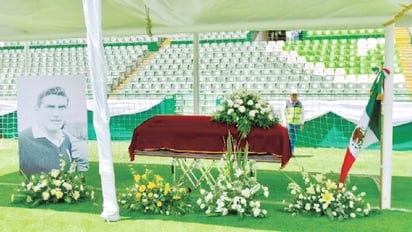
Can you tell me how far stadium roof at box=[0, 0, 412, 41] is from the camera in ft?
19.4

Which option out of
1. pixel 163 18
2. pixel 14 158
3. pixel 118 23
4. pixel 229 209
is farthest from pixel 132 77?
pixel 229 209

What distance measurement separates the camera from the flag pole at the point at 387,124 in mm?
5906

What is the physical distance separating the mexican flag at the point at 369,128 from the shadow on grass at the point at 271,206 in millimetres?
641

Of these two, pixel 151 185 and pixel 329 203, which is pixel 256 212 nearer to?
pixel 329 203

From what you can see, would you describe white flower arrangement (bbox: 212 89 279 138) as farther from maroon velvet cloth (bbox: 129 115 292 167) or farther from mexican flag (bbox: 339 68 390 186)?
mexican flag (bbox: 339 68 390 186)

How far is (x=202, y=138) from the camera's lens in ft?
21.5

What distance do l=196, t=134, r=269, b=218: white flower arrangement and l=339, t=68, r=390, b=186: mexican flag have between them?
3.31ft

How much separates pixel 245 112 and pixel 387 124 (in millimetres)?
1621

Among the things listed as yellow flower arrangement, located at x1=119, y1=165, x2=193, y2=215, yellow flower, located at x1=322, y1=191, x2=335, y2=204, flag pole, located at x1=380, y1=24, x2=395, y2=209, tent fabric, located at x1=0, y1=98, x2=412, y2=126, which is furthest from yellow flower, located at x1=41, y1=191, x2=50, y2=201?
tent fabric, located at x1=0, y1=98, x2=412, y2=126

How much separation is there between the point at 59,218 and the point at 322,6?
3.57 metres

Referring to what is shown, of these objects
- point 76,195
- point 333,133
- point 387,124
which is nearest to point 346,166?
point 387,124

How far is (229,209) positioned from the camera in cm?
563

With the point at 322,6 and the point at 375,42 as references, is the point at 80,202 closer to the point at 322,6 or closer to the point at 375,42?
the point at 322,6

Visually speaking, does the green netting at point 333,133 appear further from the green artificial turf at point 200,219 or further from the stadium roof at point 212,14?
the stadium roof at point 212,14
